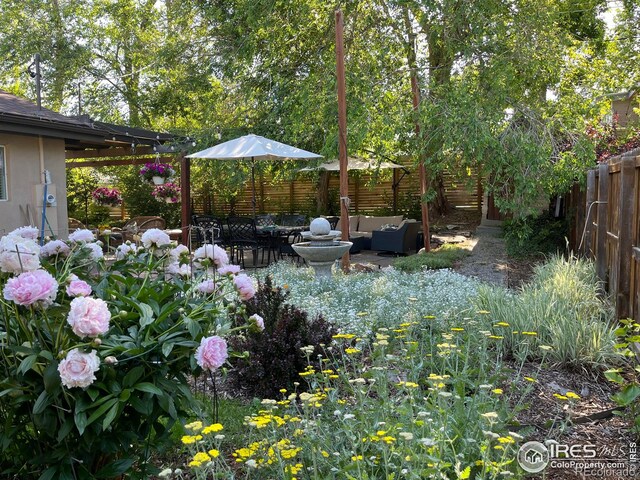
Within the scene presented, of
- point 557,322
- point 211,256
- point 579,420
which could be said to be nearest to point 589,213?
point 557,322

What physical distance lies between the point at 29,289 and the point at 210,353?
65 cm

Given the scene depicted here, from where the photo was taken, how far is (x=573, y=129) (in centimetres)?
1065

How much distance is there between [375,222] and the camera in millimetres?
15719

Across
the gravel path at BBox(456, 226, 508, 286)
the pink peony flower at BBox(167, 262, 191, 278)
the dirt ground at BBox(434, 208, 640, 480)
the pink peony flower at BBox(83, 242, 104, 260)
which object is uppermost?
the pink peony flower at BBox(83, 242, 104, 260)

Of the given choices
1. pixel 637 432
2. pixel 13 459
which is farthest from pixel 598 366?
pixel 13 459

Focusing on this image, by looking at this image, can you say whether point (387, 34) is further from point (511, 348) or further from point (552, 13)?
point (511, 348)

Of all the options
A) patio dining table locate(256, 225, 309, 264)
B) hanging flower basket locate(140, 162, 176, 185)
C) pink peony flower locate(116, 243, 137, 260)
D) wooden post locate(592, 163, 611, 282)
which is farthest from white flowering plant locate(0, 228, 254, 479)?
hanging flower basket locate(140, 162, 176, 185)

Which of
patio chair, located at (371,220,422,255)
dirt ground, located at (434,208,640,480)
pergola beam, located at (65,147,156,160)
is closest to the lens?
dirt ground, located at (434,208,640,480)

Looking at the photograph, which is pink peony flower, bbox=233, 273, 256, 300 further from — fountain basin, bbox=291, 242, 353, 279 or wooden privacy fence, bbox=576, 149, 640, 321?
fountain basin, bbox=291, 242, 353, 279

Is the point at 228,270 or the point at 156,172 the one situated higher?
the point at 156,172

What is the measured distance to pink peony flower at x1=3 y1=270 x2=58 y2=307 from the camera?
6.48ft

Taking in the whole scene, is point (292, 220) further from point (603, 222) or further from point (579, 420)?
point (579, 420)
